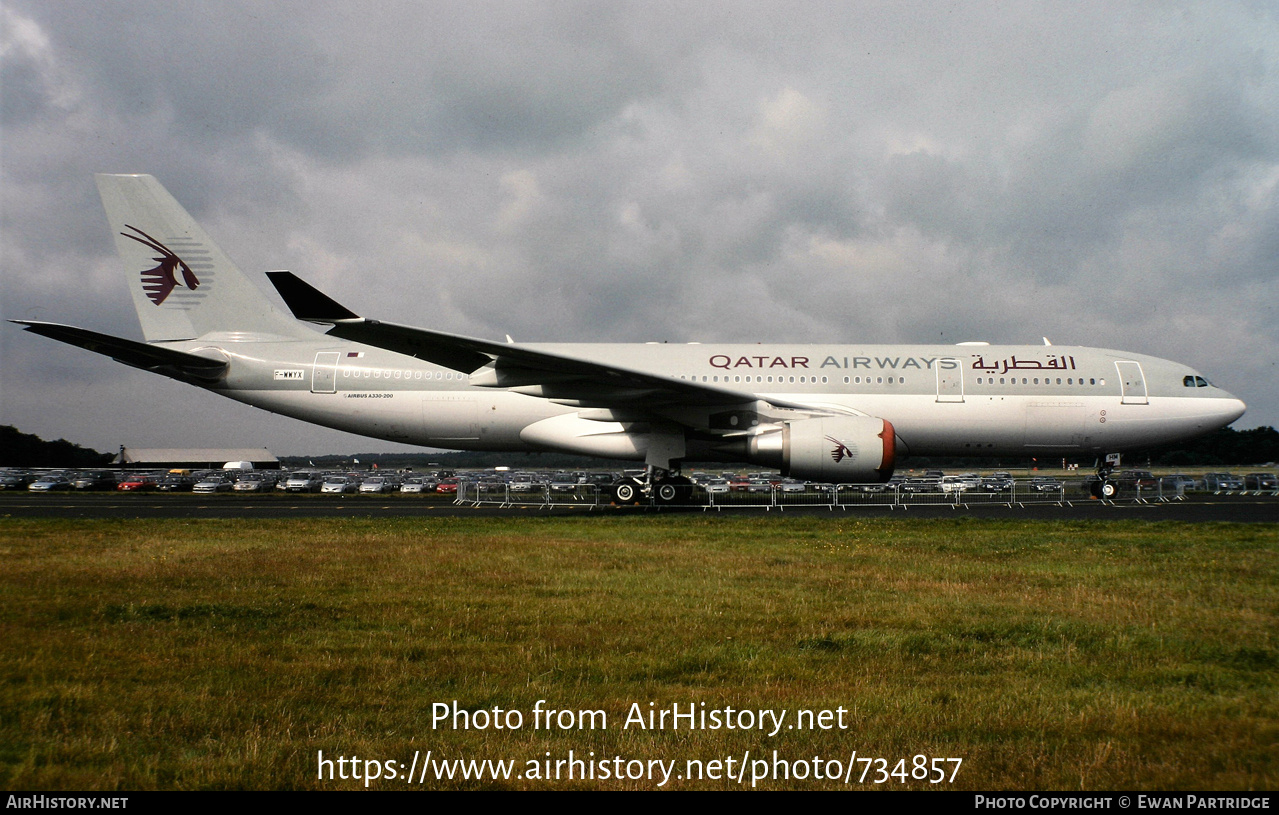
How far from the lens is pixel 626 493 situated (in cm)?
1797

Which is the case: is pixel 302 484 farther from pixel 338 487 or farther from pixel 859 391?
pixel 859 391

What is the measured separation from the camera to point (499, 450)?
19.7 meters

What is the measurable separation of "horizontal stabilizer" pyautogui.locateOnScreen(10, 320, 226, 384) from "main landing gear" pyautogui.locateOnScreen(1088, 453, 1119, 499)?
74.2 ft

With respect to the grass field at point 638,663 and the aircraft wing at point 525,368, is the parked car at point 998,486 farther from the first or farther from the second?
the grass field at point 638,663

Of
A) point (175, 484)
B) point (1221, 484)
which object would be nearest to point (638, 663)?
point (1221, 484)

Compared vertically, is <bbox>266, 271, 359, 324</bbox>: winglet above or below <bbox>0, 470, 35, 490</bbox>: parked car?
above

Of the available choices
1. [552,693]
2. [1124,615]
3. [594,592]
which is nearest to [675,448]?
[594,592]

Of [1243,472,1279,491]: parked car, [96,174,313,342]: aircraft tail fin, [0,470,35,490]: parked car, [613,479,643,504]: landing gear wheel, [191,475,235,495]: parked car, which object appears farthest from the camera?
[0,470,35,490]: parked car

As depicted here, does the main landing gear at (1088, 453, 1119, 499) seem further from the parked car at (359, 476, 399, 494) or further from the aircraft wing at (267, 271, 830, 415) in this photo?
the parked car at (359, 476, 399, 494)

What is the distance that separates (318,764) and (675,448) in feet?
48.7

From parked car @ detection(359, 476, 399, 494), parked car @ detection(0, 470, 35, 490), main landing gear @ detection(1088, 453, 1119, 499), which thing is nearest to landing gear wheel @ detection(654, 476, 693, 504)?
main landing gear @ detection(1088, 453, 1119, 499)

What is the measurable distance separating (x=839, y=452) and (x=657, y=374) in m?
4.36

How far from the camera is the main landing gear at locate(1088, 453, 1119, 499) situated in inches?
793

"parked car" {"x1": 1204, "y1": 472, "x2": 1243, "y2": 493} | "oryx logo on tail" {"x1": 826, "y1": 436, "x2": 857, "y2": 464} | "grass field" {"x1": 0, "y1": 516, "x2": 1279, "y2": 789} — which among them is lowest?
"grass field" {"x1": 0, "y1": 516, "x2": 1279, "y2": 789}
